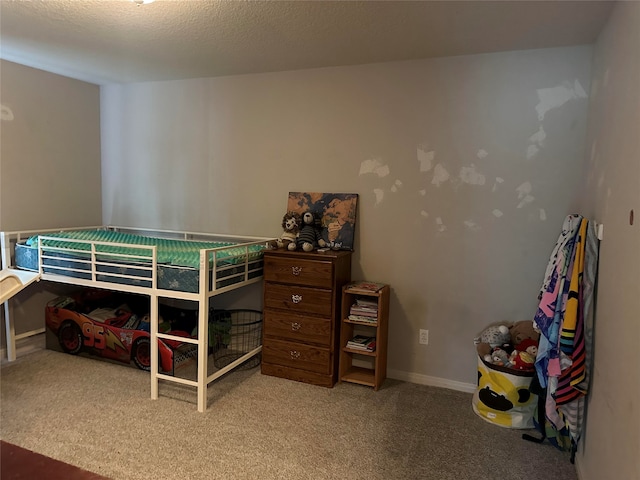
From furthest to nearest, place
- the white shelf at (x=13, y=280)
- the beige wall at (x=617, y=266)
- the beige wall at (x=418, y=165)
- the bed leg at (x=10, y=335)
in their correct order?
the bed leg at (x=10, y=335), the white shelf at (x=13, y=280), the beige wall at (x=418, y=165), the beige wall at (x=617, y=266)

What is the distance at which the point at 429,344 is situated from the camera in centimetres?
306

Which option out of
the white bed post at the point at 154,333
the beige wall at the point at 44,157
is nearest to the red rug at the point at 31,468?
the white bed post at the point at 154,333

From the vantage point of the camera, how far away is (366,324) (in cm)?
295

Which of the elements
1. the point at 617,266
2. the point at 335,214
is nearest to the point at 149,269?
the point at 335,214

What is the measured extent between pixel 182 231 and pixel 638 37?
3.33 metres

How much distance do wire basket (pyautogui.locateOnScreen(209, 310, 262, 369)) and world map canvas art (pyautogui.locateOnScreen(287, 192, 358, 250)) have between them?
3.03 feet

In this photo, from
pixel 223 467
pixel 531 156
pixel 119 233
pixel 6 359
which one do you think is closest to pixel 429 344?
pixel 531 156

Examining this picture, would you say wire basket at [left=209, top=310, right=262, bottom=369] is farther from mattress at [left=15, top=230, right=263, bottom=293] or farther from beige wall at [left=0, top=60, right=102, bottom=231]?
beige wall at [left=0, top=60, right=102, bottom=231]

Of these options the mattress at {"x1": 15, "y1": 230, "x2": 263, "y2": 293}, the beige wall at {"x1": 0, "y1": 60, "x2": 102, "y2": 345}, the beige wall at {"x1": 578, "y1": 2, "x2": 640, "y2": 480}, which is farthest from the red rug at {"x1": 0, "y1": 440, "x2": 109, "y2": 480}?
the beige wall at {"x1": 0, "y1": 60, "x2": 102, "y2": 345}

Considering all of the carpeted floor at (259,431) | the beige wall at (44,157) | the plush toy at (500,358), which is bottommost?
the carpeted floor at (259,431)

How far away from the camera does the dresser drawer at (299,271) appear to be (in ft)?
9.46

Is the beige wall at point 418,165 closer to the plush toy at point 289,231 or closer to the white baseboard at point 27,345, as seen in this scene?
the plush toy at point 289,231

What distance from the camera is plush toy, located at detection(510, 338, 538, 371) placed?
247 cm

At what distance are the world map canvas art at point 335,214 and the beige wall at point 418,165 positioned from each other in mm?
67
